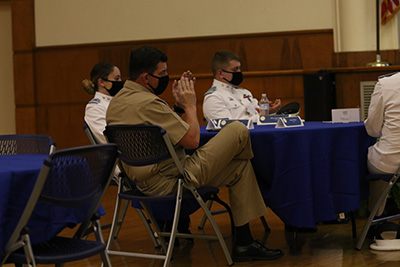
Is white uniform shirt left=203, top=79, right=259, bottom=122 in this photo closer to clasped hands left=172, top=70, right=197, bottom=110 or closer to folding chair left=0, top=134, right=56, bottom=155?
clasped hands left=172, top=70, right=197, bottom=110

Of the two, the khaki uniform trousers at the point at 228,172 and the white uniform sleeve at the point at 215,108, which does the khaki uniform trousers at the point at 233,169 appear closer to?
the khaki uniform trousers at the point at 228,172

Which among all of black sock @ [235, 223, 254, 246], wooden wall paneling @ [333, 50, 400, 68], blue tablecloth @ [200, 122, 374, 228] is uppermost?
wooden wall paneling @ [333, 50, 400, 68]

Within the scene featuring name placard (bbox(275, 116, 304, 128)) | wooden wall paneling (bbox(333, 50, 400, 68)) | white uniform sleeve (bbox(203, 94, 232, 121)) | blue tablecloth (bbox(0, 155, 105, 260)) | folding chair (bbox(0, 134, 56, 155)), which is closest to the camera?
blue tablecloth (bbox(0, 155, 105, 260))

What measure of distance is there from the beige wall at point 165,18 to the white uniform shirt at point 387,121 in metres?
3.96

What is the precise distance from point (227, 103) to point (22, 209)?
8.56 feet

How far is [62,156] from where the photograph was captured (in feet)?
7.24

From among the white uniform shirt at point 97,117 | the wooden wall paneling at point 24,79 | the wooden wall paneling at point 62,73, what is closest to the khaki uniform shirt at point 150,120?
the white uniform shirt at point 97,117

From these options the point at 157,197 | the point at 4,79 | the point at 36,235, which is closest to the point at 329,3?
the point at 4,79

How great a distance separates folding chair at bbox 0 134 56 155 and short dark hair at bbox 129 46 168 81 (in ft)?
2.03

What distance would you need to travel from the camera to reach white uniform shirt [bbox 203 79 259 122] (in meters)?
4.78

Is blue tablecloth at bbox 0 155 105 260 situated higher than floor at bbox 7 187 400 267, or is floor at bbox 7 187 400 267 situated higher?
blue tablecloth at bbox 0 155 105 260

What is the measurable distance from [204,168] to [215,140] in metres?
0.17

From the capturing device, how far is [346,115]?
4246 millimetres

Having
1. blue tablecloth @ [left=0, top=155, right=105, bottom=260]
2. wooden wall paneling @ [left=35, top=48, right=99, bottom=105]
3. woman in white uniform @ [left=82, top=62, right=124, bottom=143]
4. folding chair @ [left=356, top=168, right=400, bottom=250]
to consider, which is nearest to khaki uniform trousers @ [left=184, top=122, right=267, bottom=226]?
folding chair @ [left=356, top=168, right=400, bottom=250]
